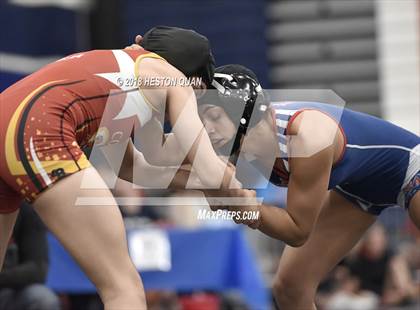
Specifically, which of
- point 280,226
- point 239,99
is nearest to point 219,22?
point 239,99

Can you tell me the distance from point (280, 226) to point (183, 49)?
0.88 metres

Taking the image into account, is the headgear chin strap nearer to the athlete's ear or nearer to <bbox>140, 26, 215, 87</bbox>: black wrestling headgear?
the athlete's ear

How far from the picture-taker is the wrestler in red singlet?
156 inches

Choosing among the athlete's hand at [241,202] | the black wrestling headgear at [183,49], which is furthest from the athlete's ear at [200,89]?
the athlete's hand at [241,202]

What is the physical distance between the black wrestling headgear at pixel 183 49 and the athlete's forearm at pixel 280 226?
66 centimetres

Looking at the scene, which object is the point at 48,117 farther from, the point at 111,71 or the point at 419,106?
the point at 419,106

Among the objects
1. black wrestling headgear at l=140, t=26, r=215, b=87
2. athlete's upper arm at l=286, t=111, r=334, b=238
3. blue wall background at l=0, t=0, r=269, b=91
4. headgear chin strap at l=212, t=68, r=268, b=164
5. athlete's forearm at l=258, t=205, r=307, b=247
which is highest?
black wrestling headgear at l=140, t=26, r=215, b=87

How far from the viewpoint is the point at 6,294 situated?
614cm

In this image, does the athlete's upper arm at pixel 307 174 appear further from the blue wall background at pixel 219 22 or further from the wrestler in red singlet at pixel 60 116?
the blue wall background at pixel 219 22

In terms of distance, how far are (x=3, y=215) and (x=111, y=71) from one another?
0.72 meters

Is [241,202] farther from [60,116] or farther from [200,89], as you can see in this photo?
[60,116]

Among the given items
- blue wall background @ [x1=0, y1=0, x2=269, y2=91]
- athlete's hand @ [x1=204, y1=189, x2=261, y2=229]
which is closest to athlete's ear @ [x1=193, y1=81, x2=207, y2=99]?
athlete's hand @ [x1=204, y1=189, x2=261, y2=229]

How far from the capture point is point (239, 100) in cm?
471

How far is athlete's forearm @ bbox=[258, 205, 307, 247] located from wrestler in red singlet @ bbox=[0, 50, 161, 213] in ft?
2.35
